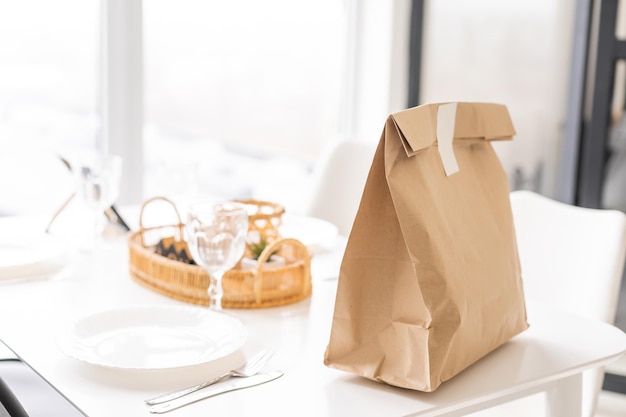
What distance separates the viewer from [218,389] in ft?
3.14

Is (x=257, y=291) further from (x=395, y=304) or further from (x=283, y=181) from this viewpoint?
(x=283, y=181)

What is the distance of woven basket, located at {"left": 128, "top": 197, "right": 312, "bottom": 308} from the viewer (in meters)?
1.28

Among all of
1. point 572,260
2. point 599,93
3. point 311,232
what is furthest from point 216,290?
point 599,93

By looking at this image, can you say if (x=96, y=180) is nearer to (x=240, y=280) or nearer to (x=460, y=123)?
(x=240, y=280)

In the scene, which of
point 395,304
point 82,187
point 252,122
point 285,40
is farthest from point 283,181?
point 395,304

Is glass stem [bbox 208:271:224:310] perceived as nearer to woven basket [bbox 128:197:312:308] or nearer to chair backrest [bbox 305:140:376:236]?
woven basket [bbox 128:197:312:308]

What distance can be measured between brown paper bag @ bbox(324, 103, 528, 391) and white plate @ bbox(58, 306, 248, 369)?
17 cm

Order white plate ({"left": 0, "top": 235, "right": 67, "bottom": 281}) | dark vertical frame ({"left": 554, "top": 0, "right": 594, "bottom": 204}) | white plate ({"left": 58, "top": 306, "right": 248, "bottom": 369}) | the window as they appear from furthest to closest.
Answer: dark vertical frame ({"left": 554, "top": 0, "right": 594, "bottom": 204})
the window
white plate ({"left": 0, "top": 235, "right": 67, "bottom": 281})
white plate ({"left": 58, "top": 306, "right": 248, "bottom": 369})

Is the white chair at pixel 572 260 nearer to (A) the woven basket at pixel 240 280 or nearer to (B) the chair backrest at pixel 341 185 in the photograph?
(A) the woven basket at pixel 240 280

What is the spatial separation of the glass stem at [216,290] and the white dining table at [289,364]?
0.09 ft

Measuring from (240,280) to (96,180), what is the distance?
0.46 metres

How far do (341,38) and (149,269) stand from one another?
208cm

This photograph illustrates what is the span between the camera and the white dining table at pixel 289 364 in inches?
36.7

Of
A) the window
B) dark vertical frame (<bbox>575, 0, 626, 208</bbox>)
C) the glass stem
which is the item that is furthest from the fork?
dark vertical frame (<bbox>575, 0, 626, 208</bbox>)
